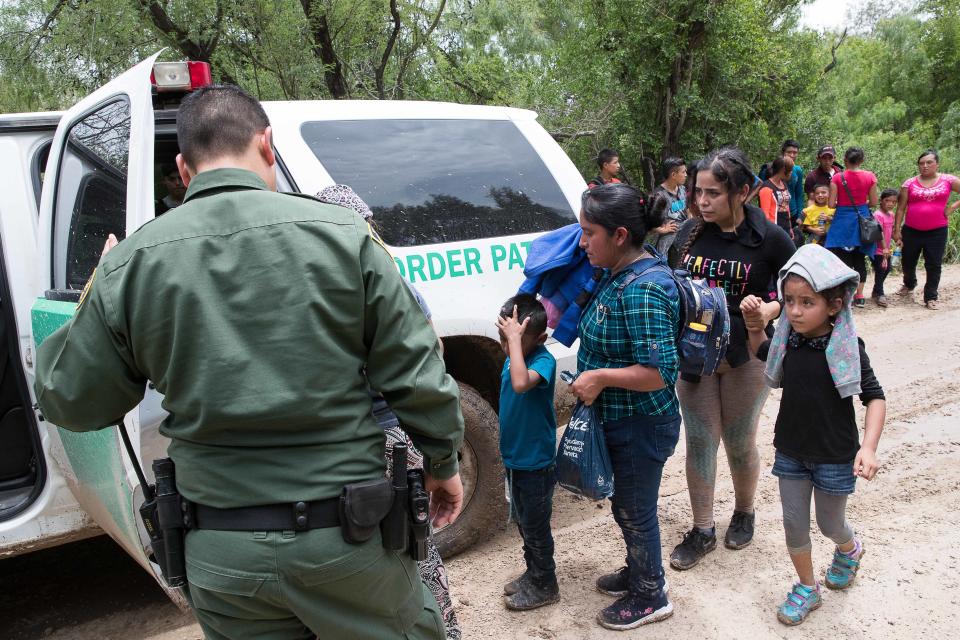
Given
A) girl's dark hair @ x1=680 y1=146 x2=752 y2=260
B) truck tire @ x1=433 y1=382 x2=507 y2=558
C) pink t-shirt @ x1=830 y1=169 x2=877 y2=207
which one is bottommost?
truck tire @ x1=433 y1=382 x2=507 y2=558

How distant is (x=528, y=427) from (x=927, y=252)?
749cm

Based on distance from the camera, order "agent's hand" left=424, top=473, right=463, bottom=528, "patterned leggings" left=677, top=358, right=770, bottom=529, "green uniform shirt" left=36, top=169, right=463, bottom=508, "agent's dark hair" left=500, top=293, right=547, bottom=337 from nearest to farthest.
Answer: "green uniform shirt" left=36, top=169, right=463, bottom=508 → "agent's hand" left=424, top=473, right=463, bottom=528 → "agent's dark hair" left=500, top=293, right=547, bottom=337 → "patterned leggings" left=677, top=358, right=770, bottom=529

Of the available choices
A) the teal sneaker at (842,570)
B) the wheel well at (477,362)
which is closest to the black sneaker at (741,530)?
the teal sneaker at (842,570)

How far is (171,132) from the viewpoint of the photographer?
2.99 meters

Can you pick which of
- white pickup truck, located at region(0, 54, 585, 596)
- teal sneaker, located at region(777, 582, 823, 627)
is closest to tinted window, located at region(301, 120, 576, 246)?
white pickup truck, located at region(0, 54, 585, 596)

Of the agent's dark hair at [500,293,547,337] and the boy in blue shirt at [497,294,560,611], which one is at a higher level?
the agent's dark hair at [500,293,547,337]

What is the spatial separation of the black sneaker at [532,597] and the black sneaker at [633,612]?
241 mm

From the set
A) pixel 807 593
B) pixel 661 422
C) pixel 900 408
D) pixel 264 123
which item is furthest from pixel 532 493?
pixel 900 408

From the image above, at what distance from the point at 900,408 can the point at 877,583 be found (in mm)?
2401

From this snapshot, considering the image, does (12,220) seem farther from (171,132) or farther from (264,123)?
(264,123)

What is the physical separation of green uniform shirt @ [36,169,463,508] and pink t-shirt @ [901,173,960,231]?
8.55m

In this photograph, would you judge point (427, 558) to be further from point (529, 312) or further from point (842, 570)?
point (842, 570)

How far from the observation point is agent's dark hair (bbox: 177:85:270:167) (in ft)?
6.22

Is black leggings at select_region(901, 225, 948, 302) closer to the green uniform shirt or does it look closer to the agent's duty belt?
the green uniform shirt
